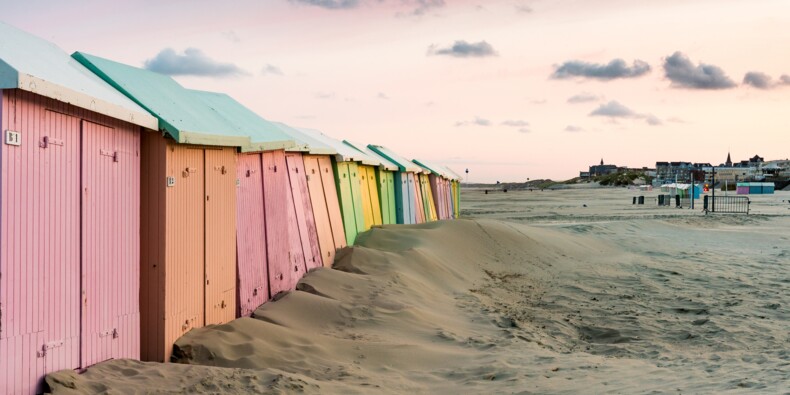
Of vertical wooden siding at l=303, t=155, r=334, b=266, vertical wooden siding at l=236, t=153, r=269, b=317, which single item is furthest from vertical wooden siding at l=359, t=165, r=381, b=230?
vertical wooden siding at l=236, t=153, r=269, b=317

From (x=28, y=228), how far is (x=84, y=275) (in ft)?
2.81

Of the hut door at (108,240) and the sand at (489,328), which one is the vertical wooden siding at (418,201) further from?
the hut door at (108,240)

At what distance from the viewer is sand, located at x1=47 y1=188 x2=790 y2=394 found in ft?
21.7

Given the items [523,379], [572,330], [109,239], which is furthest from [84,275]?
[572,330]

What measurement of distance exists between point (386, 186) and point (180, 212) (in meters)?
12.2

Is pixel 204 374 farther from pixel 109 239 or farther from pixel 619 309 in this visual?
pixel 619 309

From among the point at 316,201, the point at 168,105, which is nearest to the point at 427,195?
the point at 316,201

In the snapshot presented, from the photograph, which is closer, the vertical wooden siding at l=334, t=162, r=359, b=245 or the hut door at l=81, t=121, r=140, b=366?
the hut door at l=81, t=121, r=140, b=366

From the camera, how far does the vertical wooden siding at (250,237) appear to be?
9.13 metres

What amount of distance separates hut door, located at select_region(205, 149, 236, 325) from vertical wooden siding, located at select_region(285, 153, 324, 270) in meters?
2.72

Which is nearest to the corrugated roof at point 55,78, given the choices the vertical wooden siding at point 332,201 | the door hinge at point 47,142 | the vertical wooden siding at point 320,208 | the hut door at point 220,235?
the door hinge at point 47,142

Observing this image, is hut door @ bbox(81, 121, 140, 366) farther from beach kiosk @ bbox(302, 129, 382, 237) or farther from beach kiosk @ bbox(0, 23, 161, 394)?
beach kiosk @ bbox(302, 129, 382, 237)

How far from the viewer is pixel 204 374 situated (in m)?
6.42

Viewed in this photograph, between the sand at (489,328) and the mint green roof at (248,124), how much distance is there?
6.76ft
